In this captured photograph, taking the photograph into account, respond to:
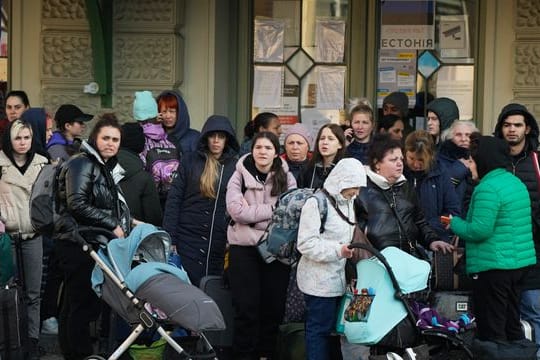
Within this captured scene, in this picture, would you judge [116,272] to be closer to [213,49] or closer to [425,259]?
[425,259]

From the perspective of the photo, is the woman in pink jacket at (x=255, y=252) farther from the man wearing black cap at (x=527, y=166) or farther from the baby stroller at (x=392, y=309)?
the man wearing black cap at (x=527, y=166)

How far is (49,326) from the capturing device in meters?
9.37

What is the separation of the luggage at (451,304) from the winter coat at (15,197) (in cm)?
316

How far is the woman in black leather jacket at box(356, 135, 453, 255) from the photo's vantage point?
7867 millimetres

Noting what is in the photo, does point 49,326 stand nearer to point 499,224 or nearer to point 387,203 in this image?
point 387,203

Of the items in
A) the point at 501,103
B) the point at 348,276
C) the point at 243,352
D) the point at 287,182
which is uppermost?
the point at 501,103

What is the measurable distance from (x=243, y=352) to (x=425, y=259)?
60.2 inches

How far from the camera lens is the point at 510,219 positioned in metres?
7.77

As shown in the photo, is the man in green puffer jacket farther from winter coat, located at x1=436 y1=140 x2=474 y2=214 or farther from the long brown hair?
the long brown hair

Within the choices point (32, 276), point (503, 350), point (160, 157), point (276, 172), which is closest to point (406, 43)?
point (160, 157)

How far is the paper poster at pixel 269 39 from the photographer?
11.4 meters

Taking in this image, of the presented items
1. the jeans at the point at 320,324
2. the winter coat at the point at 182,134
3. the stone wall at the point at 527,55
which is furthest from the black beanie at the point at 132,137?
the stone wall at the point at 527,55

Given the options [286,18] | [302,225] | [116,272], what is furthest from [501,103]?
[116,272]

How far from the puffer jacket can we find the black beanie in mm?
976
